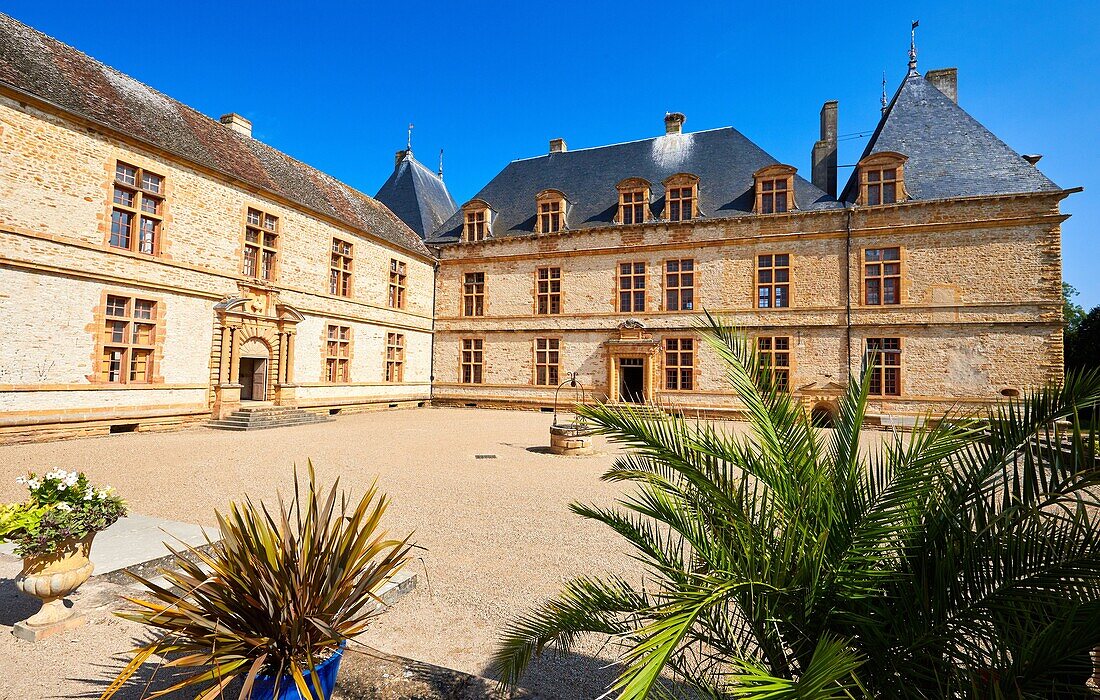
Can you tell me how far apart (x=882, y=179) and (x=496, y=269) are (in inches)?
535

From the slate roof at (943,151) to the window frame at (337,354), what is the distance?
17.5 metres

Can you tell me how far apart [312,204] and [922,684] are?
61.2ft

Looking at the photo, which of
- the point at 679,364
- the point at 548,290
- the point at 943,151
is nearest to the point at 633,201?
the point at 548,290

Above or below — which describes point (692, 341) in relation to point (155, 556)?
above

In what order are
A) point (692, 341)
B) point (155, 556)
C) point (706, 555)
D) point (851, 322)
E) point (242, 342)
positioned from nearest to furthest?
point (706, 555) → point (155, 556) → point (242, 342) → point (851, 322) → point (692, 341)

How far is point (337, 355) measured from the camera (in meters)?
17.6

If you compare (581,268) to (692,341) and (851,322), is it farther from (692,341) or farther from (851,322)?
(851,322)

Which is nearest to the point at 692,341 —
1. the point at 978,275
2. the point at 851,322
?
the point at 851,322

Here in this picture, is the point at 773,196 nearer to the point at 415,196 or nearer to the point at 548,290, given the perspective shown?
the point at 548,290

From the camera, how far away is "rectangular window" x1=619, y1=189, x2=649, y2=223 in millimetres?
18844

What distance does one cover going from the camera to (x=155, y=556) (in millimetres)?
4312

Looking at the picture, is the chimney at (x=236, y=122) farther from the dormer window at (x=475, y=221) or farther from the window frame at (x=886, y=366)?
the window frame at (x=886, y=366)

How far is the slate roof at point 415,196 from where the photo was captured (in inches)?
922

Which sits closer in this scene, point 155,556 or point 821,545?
point 821,545
